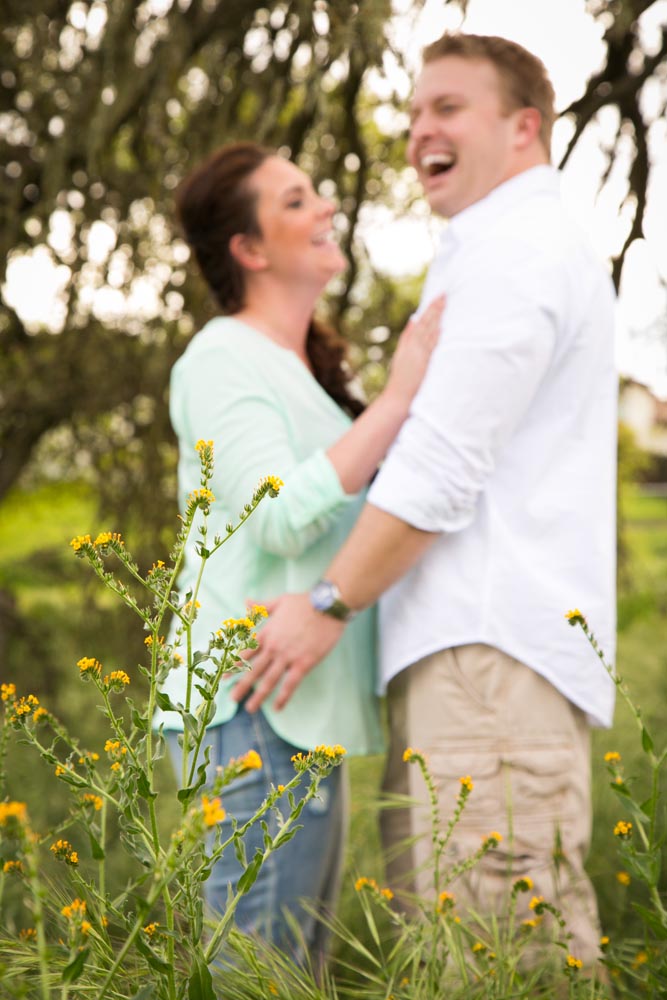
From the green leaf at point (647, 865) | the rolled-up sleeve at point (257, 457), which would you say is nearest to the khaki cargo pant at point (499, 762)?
the rolled-up sleeve at point (257, 457)

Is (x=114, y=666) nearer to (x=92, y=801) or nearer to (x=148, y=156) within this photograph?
(x=148, y=156)

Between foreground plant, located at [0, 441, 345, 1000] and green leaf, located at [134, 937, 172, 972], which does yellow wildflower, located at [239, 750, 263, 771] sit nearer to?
foreground plant, located at [0, 441, 345, 1000]

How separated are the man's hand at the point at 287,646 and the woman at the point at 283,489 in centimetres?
6

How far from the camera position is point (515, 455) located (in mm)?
1586

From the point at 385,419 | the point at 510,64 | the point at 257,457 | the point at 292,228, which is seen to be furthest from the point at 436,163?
the point at 257,457

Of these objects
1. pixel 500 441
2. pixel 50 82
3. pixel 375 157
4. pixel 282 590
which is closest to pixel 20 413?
pixel 50 82

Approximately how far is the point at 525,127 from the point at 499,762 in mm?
1034

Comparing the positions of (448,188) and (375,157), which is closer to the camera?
(448,188)

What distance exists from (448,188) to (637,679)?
3.44 m

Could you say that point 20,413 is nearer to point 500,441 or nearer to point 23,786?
point 23,786

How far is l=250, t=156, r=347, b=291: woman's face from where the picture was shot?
197cm

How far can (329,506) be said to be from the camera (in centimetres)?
158

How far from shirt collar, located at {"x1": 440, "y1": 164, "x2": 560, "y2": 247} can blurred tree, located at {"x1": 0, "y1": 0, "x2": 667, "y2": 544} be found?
375 millimetres

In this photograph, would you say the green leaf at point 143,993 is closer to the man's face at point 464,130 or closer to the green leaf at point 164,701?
the green leaf at point 164,701
